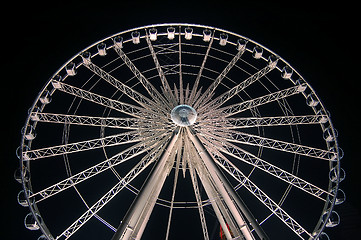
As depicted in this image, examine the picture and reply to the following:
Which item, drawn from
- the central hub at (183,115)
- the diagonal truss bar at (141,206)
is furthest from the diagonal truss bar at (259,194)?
the diagonal truss bar at (141,206)

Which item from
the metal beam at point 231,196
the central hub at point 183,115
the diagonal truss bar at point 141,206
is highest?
the central hub at point 183,115

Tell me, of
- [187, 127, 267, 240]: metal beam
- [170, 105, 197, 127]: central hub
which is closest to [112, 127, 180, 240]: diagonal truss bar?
[170, 105, 197, 127]: central hub

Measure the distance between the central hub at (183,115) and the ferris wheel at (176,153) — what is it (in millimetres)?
53

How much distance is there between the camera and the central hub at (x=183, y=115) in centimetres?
1458

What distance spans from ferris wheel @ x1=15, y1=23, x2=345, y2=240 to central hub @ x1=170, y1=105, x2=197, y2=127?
5 centimetres

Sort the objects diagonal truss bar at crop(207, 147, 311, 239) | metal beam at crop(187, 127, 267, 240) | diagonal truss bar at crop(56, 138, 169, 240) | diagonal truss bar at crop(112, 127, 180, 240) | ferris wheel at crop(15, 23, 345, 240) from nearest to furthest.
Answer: diagonal truss bar at crop(112, 127, 180, 240) < metal beam at crop(187, 127, 267, 240) < diagonal truss bar at crop(56, 138, 169, 240) < diagonal truss bar at crop(207, 147, 311, 239) < ferris wheel at crop(15, 23, 345, 240)

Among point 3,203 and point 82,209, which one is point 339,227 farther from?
point 3,203

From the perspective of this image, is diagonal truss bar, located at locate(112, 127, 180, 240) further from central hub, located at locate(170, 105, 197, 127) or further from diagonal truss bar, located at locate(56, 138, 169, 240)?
diagonal truss bar, located at locate(56, 138, 169, 240)

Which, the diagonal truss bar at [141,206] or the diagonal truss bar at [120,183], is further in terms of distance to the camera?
the diagonal truss bar at [120,183]

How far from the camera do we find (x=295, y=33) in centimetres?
2355

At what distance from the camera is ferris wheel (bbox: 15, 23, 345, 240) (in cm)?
1455

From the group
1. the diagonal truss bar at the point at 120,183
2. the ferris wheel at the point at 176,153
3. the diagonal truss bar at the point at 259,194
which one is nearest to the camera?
the diagonal truss bar at the point at 120,183

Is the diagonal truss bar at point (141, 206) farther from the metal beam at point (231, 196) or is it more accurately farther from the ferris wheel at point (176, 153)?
the metal beam at point (231, 196)

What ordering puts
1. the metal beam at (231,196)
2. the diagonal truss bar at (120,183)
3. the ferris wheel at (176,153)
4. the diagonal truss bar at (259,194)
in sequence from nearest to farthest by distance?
the metal beam at (231,196), the diagonal truss bar at (120,183), the diagonal truss bar at (259,194), the ferris wheel at (176,153)
